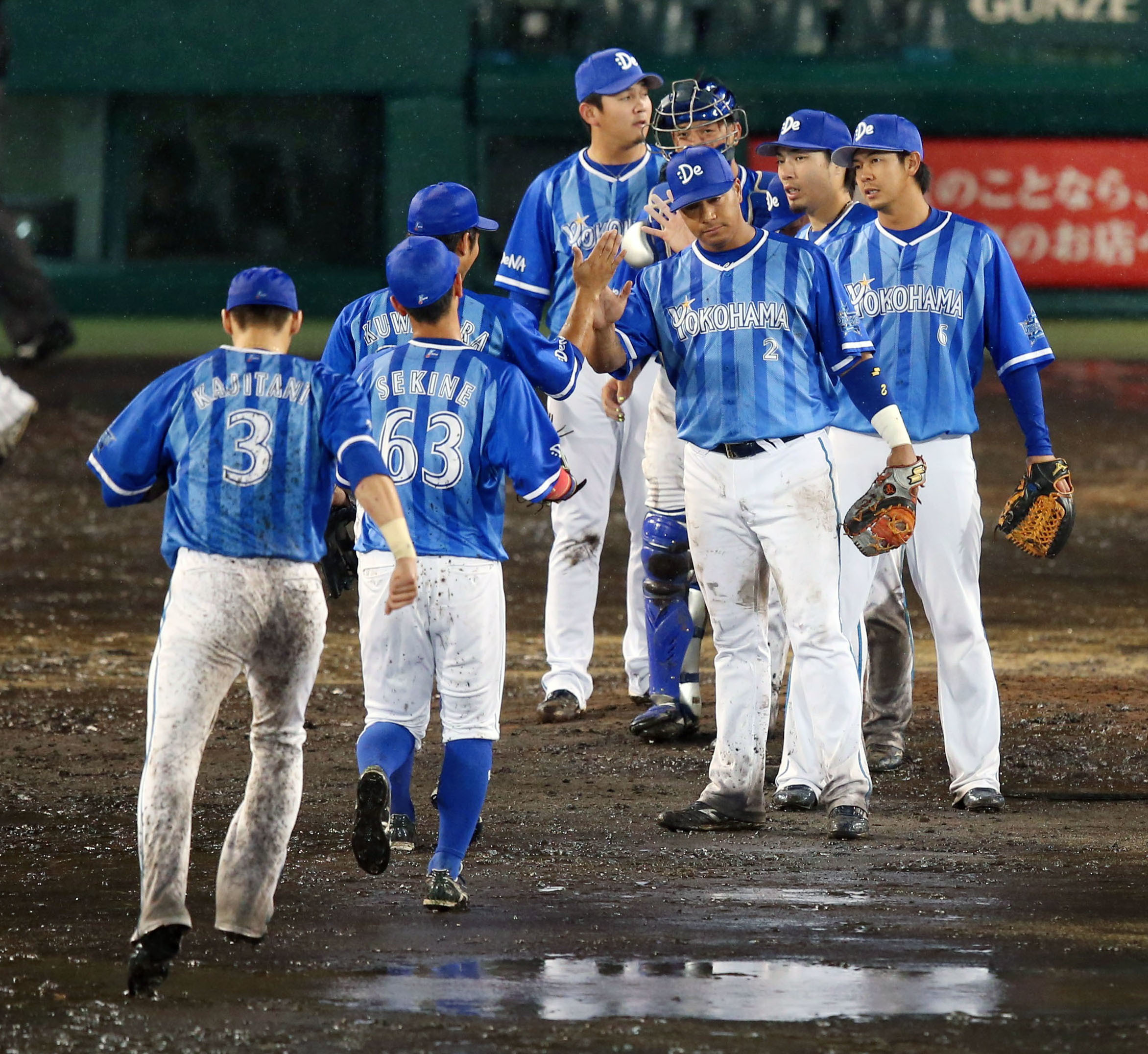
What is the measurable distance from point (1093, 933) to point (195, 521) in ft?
9.19

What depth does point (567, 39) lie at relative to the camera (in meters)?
26.8

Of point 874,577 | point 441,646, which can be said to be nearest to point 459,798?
point 441,646

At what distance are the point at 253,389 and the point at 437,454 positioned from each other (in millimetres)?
733

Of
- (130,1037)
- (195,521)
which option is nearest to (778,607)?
(195,521)

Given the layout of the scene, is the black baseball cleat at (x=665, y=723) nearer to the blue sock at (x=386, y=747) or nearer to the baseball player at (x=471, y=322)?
the baseball player at (x=471, y=322)

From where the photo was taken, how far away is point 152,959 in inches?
193

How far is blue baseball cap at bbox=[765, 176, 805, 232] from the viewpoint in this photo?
26.7 feet

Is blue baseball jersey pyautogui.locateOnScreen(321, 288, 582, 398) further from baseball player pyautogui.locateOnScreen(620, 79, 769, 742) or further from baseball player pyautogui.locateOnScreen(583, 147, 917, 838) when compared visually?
baseball player pyautogui.locateOnScreen(620, 79, 769, 742)

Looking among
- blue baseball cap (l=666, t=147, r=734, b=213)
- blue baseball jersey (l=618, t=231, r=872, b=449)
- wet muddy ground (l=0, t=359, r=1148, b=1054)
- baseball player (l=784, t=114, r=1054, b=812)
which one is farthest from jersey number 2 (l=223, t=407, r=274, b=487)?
baseball player (l=784, t=114, r=1054, b=812)

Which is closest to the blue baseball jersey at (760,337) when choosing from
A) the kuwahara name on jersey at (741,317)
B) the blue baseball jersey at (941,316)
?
the kuwahara name on jersey at (741,317)

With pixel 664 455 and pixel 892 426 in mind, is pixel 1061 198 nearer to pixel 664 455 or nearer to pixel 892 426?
pixel 664 455

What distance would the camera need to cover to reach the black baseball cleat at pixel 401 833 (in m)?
6.53

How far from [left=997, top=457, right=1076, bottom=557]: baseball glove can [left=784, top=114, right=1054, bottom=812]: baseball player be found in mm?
104

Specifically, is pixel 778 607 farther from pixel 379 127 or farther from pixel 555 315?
pixel 379 127
